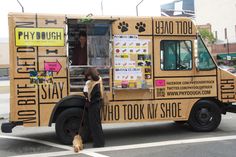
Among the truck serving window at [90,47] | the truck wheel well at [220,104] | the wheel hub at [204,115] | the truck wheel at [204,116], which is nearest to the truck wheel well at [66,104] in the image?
the truck serving window at [90,47]

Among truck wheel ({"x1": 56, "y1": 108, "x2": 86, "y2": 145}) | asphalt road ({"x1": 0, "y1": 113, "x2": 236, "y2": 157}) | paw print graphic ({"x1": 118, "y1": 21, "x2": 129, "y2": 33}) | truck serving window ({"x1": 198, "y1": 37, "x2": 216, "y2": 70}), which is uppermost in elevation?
paw print graphic ({"x1": 118, "y1": 21, "x2": 129, "y2": 33})

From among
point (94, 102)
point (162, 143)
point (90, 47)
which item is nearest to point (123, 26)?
point (90, 47)

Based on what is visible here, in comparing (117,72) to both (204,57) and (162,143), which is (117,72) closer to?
(162,143)

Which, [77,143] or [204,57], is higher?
[204,57]

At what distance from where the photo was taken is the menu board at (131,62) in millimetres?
9711

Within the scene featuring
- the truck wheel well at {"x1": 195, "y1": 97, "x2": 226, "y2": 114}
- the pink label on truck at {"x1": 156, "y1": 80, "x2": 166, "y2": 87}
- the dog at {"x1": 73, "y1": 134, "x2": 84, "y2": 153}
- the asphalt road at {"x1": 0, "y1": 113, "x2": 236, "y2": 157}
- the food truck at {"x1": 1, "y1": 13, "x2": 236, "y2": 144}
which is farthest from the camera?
the truck wheel well at {"x1": 195, "y1": 97, "x2": 226, "y2": 114}

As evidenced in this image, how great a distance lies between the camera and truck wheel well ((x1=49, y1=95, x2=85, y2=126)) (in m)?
9.30

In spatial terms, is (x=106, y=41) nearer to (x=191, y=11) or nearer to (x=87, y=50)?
(x=87, y=50)

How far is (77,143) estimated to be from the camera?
8.95 metres

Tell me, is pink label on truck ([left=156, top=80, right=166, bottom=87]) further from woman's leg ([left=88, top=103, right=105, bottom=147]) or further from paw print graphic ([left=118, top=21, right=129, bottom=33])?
woman's leg ([left=88, top=103, right=105, bottom=147])

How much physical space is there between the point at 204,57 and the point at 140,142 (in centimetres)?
256

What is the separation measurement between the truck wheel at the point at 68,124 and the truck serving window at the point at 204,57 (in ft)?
10.3

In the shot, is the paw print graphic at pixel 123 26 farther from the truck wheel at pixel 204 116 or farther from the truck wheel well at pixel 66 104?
the truck wheel at pixel 204 116

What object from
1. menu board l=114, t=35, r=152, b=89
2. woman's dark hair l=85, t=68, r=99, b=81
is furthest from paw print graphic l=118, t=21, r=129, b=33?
woman's dark hair l=85, t=68, r=99, b=81
